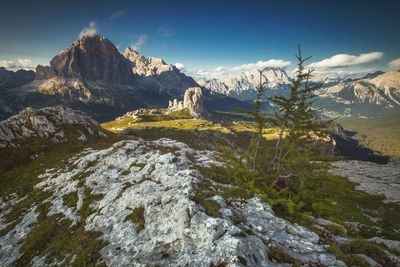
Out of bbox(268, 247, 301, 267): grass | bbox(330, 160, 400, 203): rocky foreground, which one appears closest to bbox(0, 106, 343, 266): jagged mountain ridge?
bbox(268, 247, 301, 267): grass

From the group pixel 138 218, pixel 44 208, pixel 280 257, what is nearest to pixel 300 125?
pixel 280 257

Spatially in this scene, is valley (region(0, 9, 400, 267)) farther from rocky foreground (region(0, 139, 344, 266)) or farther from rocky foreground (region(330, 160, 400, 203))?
rocky foreground (region(330, 160, 400, 203))

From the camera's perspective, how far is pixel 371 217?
2483cm

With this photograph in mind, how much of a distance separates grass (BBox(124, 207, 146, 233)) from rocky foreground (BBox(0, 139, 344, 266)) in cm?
8

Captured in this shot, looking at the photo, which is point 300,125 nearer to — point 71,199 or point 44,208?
point 71,199

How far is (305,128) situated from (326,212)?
28.5 ft

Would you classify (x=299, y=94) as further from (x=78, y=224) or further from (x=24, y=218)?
(x=24, y=218)

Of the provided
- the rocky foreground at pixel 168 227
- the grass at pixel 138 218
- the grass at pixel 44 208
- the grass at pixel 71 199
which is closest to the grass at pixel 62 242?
the grass at pixel 44 208

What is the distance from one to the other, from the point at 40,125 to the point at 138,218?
41.3 meters

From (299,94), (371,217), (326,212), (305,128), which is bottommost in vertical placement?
(371,217)

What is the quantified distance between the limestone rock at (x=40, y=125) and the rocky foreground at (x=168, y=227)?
799 inches

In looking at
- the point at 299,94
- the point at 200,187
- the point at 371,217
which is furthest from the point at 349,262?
the point at 371,217

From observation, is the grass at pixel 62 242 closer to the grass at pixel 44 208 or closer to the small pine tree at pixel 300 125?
the grass at pixel 44 208

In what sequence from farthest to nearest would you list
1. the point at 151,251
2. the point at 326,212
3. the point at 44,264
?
1. the point at 326,212
2. the point at 44,264
3. the point at 151,251
